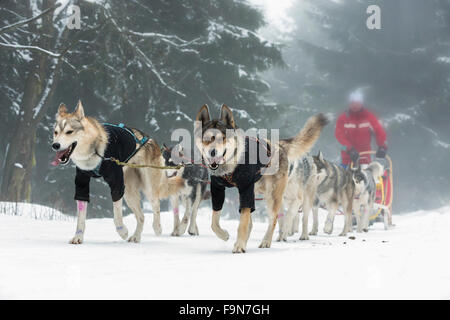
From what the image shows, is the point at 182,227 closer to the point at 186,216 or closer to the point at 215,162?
the point at 186,216

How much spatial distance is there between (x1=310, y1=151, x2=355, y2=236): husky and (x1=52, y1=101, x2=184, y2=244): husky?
2.94m

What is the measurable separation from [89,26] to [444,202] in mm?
25362

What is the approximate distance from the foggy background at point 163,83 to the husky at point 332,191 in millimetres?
1954

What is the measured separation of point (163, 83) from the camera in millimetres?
15141

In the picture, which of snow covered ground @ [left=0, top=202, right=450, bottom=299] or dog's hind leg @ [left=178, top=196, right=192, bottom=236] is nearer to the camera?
snow covered ground @ [left=0, top=202, right=450, bottom=299]

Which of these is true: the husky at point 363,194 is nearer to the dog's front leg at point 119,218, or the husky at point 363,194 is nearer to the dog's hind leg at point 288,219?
the dog's hind leg at point 288,219

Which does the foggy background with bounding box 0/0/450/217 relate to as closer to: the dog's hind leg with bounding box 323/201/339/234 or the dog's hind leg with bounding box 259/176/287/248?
the dog's hind leg with bounding box 259/176/287/248

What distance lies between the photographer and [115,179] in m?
5.38

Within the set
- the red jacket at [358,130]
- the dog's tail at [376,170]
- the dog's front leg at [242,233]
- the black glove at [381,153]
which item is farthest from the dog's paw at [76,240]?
the red jacket at [358,130]

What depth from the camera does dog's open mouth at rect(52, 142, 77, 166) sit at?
4.92 m

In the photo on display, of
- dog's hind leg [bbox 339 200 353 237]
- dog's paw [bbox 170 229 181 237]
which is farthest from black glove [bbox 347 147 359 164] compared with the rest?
dog's paw [bbox 170 229 181 237]

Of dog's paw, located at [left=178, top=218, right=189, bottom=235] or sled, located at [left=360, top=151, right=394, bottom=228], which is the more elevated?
sled, located at [left=360, top=151, right=394, bottom=228]

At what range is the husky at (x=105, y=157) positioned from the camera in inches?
201

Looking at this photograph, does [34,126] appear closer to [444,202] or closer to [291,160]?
[291,160]
